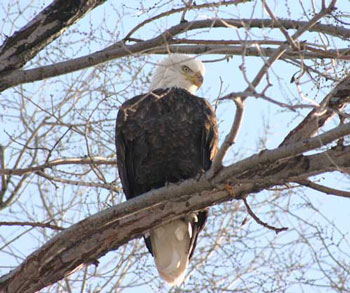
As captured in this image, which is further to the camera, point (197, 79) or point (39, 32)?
point (197, 79)

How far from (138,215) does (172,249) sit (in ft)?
5.56

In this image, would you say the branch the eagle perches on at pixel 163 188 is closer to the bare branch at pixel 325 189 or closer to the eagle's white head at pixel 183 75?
the bare branch at pixel 325 189

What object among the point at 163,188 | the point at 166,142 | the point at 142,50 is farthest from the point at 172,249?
the point at 142,50

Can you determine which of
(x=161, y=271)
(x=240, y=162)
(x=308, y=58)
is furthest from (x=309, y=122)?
(x=161, y=271)

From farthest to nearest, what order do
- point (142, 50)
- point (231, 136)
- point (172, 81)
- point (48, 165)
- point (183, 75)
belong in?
1. point (183, 75)
2. point (172, 81)
3. point (48, 165)
4. point (142, 50)
5. point (231, 136)

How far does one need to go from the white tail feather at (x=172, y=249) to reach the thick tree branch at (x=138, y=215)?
1508 millimetres

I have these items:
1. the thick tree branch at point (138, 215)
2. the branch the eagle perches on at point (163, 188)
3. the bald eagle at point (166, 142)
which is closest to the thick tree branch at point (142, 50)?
the branch the eagle perches on at point (163, 188)

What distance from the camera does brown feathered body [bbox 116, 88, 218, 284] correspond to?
5.54 meters

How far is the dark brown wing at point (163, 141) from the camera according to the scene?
18.2 feet

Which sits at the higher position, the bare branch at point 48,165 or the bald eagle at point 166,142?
the bald eagle at point 166,142

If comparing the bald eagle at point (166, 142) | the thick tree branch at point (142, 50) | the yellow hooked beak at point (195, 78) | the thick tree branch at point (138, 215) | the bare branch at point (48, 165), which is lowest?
the thick tree branch at point (138, 215)

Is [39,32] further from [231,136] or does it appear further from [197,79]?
[197,79]

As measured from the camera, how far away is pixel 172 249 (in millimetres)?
5867

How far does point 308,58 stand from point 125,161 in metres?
1.91
